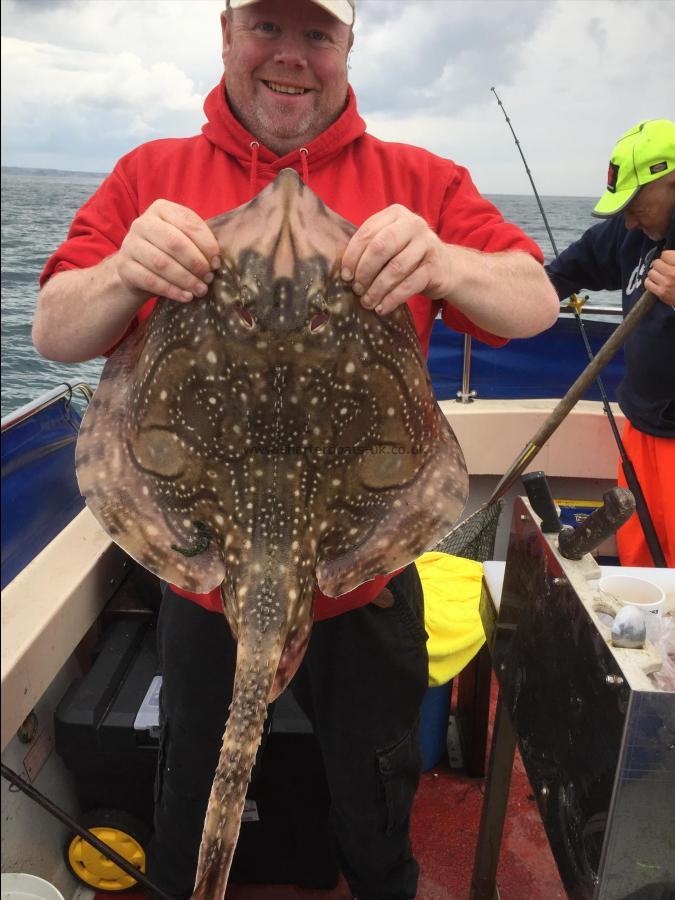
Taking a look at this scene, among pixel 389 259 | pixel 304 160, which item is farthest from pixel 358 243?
pixel 304 160

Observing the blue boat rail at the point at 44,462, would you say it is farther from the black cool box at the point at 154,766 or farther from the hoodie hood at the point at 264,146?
the hoodie hood at the point at 264,146

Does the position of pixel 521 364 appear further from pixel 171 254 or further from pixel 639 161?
pixel 171 254

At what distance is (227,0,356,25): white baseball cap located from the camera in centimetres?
158

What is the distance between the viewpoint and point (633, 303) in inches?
153

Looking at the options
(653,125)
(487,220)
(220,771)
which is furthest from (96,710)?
(653,125)

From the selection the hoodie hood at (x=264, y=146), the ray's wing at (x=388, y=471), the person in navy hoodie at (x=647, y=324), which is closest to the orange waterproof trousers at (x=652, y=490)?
the person in navy hoodie at (x=647, y=324)

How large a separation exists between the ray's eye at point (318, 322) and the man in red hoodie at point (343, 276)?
0.08m

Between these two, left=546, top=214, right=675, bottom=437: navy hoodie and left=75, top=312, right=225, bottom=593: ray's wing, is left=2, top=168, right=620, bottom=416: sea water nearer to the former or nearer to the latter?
left=75, top=312, right=225, bottom=593: ray's wing

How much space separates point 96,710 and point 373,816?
111cm

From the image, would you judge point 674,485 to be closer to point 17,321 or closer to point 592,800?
point 592,800

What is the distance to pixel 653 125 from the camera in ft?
12.3

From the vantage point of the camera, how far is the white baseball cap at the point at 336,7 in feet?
5.20

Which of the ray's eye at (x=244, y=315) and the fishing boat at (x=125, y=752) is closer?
the ray's eye at (x=244, y=315)

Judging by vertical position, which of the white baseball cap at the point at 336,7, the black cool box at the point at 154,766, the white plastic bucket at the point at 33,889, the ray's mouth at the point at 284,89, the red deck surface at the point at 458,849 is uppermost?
the white baseball cap at the point at 336,7
